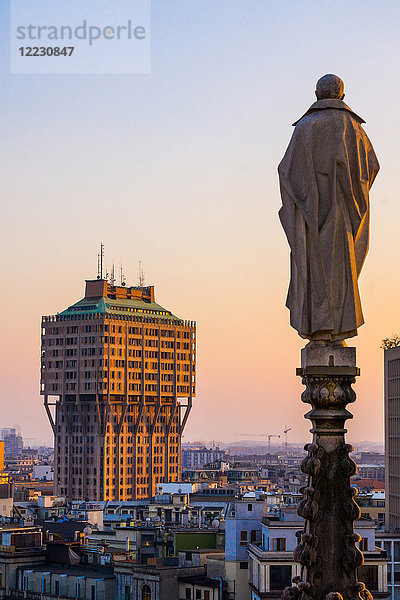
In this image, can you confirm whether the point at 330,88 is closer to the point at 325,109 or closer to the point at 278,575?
the point at 325,109

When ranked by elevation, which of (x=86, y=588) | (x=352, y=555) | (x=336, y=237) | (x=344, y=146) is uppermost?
(x=344, y=146)

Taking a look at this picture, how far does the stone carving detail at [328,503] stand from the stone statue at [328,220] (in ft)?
1.44

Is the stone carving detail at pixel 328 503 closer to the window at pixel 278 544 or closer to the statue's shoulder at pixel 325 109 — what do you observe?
the statue's shoulder at pixel 325 109

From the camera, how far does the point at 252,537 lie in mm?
77562

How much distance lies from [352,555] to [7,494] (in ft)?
504

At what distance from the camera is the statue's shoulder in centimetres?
1144

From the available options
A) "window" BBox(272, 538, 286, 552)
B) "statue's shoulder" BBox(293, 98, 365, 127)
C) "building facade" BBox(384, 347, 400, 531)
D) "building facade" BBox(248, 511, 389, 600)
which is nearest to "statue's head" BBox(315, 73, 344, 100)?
"statue's shoulder" BBox(293, 98, 365, 127)

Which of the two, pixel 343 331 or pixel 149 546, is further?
pixel 149 546

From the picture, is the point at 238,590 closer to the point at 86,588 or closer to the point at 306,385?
the point at 86,588

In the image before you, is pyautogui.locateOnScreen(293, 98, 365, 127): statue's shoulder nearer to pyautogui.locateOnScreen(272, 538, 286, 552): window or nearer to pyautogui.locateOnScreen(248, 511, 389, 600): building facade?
pyautogui.locateOnScreen(248, 511, 389, 600): building facade

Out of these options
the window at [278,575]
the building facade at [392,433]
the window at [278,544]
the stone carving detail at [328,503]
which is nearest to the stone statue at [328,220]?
the stone carving detail at [328,503]

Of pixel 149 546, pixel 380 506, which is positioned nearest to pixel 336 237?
pixel 149 546

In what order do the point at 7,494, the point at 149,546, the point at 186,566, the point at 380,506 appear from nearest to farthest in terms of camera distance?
1. the point at 186,566
2. the point at 149,546
3. the point at 380,506
4. the point at 7,494

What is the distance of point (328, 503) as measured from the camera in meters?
11.0
